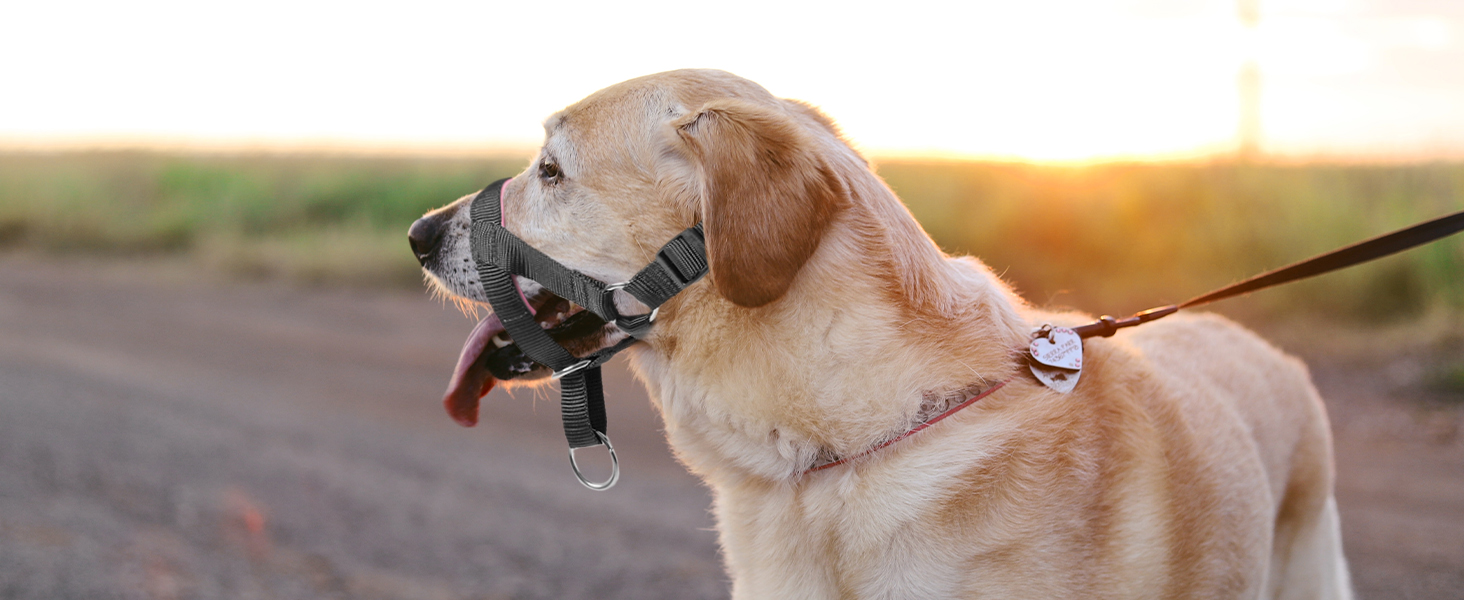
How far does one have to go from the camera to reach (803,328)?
2102 millimetres

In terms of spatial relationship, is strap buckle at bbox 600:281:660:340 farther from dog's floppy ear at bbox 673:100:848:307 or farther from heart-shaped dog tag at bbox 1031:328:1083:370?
heart-shaped dog tag at bbox 1031:328:1083:370

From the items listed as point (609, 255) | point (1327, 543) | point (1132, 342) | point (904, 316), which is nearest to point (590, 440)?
point (609, 255)

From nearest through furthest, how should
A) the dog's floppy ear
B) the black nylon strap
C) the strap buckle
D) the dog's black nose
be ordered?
the dog's floppy ear, the strap buckle, the black nylon strap, the dog's black nose

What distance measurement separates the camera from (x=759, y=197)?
2.03 metres

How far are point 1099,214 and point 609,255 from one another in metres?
10.9

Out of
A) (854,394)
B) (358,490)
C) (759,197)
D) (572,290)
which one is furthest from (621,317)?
(358,490)

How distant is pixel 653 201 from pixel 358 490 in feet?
12.7

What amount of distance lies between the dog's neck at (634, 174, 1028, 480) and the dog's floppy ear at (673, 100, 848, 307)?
0.11 metres

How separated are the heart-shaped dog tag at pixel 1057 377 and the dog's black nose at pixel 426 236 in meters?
1.76

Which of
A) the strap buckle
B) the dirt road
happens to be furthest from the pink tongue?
the dirt road

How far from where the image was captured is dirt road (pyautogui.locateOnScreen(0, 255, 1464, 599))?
4082mm

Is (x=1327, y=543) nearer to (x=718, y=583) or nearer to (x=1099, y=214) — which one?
(x=718, y=583)

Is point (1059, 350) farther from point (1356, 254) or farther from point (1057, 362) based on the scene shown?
point (1356, 254)

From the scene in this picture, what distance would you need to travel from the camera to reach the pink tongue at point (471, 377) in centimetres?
266
